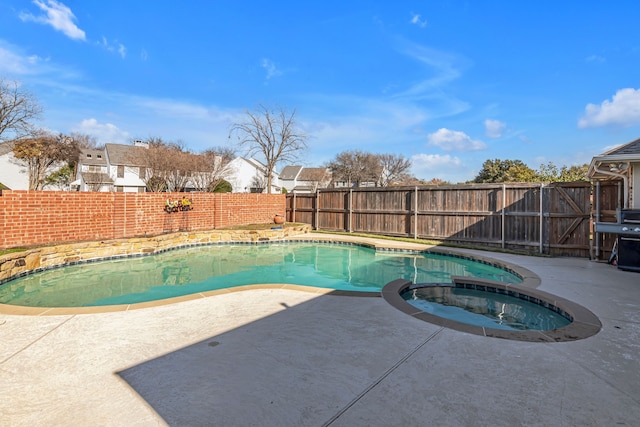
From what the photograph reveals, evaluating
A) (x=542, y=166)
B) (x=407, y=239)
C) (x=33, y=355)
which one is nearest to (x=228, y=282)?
(x=33, y=355)

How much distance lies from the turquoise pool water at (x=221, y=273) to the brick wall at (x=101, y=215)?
1.53 m

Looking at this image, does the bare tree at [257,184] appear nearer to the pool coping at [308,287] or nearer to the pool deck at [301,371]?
the pool coping at [308,287]

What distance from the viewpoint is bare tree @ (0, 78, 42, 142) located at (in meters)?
15.6

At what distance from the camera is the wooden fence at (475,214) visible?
8836 millimetres

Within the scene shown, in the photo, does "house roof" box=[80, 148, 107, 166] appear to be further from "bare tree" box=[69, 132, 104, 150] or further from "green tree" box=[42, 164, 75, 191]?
"bare tree" box=[69, 132, 104, 150]

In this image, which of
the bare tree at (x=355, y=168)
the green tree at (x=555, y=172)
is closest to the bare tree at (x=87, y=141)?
the bare tree at (x=355, y=168)

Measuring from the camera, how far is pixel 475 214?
10547 millimetres

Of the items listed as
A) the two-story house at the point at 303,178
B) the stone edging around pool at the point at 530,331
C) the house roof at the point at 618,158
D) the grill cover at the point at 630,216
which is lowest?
the stone edging around pool at the point at 530,331

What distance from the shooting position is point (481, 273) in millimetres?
7875

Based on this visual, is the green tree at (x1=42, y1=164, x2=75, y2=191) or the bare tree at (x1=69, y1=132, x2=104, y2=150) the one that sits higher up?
the bare tree at (x1=69, y1=132, x2=104, y2=150)

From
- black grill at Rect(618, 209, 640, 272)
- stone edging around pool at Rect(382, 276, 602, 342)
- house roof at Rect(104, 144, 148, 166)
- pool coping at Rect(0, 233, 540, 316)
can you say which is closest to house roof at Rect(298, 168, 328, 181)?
house roof at Rect(104, 144, 148, 166)

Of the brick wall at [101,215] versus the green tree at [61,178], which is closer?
the brick wall at [101,215]

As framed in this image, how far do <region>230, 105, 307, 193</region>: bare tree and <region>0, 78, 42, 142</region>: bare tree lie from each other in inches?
397

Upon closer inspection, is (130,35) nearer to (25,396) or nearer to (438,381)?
(25,396)
